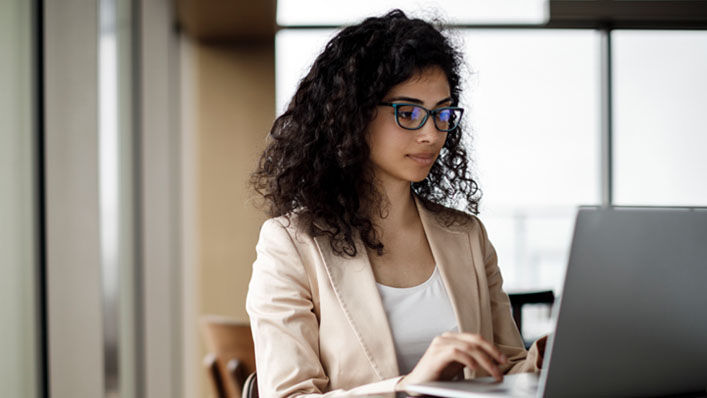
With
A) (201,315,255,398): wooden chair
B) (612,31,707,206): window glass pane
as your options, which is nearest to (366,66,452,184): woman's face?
(201,315,255,398): wooden chair

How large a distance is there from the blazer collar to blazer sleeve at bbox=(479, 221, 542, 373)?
0.27 feet

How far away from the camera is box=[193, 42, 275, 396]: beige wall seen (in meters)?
4.27

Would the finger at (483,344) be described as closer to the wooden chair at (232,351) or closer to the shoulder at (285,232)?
the shoulder at (285,232)

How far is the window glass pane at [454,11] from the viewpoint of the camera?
424cm

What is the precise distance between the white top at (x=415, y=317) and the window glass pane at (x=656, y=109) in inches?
143

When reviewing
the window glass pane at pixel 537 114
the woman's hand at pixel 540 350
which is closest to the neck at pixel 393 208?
the woman's hand at pixel 540 350

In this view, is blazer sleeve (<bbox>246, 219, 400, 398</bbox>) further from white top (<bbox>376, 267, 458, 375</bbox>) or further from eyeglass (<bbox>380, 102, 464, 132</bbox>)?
eyeglass (<bbox>380, 102, 464, 132</bbox>)

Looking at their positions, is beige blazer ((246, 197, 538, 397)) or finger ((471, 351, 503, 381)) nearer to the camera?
finger ((471, 351, 503, 381))

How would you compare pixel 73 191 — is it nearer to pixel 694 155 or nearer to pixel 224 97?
pixel 224 97

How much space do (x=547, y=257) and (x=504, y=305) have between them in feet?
18.5

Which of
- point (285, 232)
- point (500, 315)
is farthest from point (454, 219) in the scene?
point (285, 232)

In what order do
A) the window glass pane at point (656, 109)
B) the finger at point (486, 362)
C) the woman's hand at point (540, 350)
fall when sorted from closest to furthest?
the finger at point (486, 362) → the woman's hand at point (540, 350) → the window glass pane at point (656, 109)

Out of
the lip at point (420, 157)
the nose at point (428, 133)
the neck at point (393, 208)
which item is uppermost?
the nose at point (428, 133)

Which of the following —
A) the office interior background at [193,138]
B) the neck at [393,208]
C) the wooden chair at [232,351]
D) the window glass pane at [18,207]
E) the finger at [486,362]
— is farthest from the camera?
the wooden chair at [232,351]
